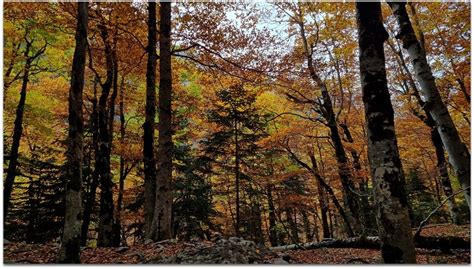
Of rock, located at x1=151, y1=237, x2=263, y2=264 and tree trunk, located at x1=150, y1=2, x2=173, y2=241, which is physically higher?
tree trunk, located at x1=150, y1=2, x2=173, y2=241

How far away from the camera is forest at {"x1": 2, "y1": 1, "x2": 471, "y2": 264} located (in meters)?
4.95

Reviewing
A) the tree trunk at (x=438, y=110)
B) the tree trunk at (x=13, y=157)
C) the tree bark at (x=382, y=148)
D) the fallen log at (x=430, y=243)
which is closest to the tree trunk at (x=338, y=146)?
the fallen log at (x=430, y=243)

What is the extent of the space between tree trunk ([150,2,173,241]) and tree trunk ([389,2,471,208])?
5351 mm

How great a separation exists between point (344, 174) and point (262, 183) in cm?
817

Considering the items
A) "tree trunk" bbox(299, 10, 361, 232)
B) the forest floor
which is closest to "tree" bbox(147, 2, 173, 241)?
the forest floor

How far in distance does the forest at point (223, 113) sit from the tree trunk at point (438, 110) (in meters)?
0.02

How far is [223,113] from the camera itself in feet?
60.3

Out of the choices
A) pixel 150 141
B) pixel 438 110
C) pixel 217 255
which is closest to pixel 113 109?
pixel 150 141

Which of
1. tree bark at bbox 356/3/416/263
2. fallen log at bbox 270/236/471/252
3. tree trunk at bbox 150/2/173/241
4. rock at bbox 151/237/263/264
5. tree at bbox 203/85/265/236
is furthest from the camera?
tree at bbox 203/85/265/236

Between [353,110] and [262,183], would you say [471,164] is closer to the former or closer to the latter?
[353,110]

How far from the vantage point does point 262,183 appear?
19.5 meters

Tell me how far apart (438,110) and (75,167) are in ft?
19.5

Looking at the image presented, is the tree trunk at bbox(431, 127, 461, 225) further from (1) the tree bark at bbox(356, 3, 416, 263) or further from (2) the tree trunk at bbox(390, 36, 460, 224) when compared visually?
(1) the tree bark at bbox(356, 3, 416, 263)

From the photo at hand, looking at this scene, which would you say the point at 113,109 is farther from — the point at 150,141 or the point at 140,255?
the point at 140,255
